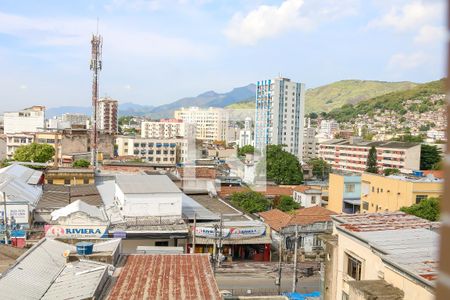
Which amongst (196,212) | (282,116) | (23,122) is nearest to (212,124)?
(282,116)

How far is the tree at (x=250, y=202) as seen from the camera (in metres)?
24.8

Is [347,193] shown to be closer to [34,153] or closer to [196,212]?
[196,212]

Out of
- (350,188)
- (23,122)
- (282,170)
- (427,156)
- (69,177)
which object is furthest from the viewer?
(23,122)

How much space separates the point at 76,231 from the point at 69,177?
10973 mm

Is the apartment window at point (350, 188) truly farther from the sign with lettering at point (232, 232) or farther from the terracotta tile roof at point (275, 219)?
the sign with lettering at point (232, 232)

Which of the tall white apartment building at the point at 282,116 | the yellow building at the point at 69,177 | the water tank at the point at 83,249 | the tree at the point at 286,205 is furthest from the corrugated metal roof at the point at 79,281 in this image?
the tall white apartment building at the point at 282,116

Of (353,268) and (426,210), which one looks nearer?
(353,268)

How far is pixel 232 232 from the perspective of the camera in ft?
57.4

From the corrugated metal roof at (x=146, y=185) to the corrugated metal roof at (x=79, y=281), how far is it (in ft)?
30.2

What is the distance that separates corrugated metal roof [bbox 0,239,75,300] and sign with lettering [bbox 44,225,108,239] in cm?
501

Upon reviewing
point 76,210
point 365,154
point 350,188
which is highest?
point 365,154

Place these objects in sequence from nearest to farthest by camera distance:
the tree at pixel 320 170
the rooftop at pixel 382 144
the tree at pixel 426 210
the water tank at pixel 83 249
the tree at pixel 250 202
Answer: the water tank at pixel 83 249
the tree at pixel 426 210
the tree at pixel 250 202
the rooftop at pixel 382 144
the tree at pixel 320 170

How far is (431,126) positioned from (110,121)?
61.7 metres

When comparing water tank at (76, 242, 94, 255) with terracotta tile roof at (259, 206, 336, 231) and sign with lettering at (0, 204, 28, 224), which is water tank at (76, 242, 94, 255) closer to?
sign with lettering at (0, 204, 28, 224)
